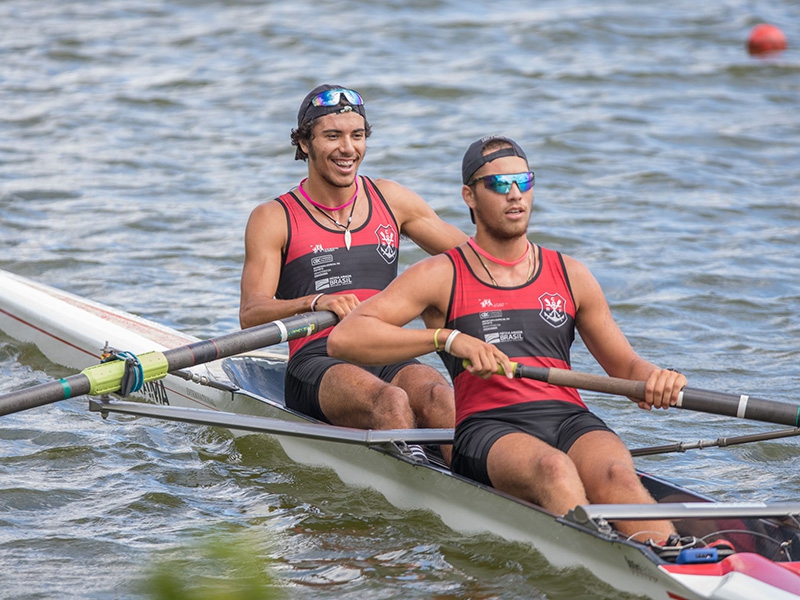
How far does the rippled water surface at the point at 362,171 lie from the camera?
5016 mm

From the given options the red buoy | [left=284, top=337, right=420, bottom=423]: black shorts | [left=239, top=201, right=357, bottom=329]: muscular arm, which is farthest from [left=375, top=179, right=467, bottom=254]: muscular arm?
the red buoy

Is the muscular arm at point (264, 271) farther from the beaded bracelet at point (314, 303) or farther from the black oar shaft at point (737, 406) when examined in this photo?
the black oar shaft at point (737, 406)

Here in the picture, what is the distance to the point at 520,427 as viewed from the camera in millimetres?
4449

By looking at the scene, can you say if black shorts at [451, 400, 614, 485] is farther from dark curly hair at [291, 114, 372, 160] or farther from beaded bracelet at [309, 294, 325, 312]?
dark curly hair at [291, 114, 372, 160]

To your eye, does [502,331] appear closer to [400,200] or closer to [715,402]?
[715,402]

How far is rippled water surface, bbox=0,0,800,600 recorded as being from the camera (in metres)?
5.02

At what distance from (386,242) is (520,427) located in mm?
1703

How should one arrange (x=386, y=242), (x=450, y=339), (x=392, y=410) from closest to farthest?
(x=450, y=339), (x=392, y=410), (x=386, y=242)

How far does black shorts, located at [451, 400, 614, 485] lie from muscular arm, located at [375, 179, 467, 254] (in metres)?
1.67

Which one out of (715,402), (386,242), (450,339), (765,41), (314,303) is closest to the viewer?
(715,402)

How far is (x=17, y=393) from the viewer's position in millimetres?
4867

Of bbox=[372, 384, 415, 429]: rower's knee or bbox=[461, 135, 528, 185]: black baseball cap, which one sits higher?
bbox=[461, 135, 528, 185]: black baseball cap

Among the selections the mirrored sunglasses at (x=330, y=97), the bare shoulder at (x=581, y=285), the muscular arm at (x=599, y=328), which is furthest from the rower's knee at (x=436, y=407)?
the mirrored sunglasses at (x=330, y=97)

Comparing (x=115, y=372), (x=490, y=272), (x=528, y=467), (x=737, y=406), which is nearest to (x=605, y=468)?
(x=528, y=467)
